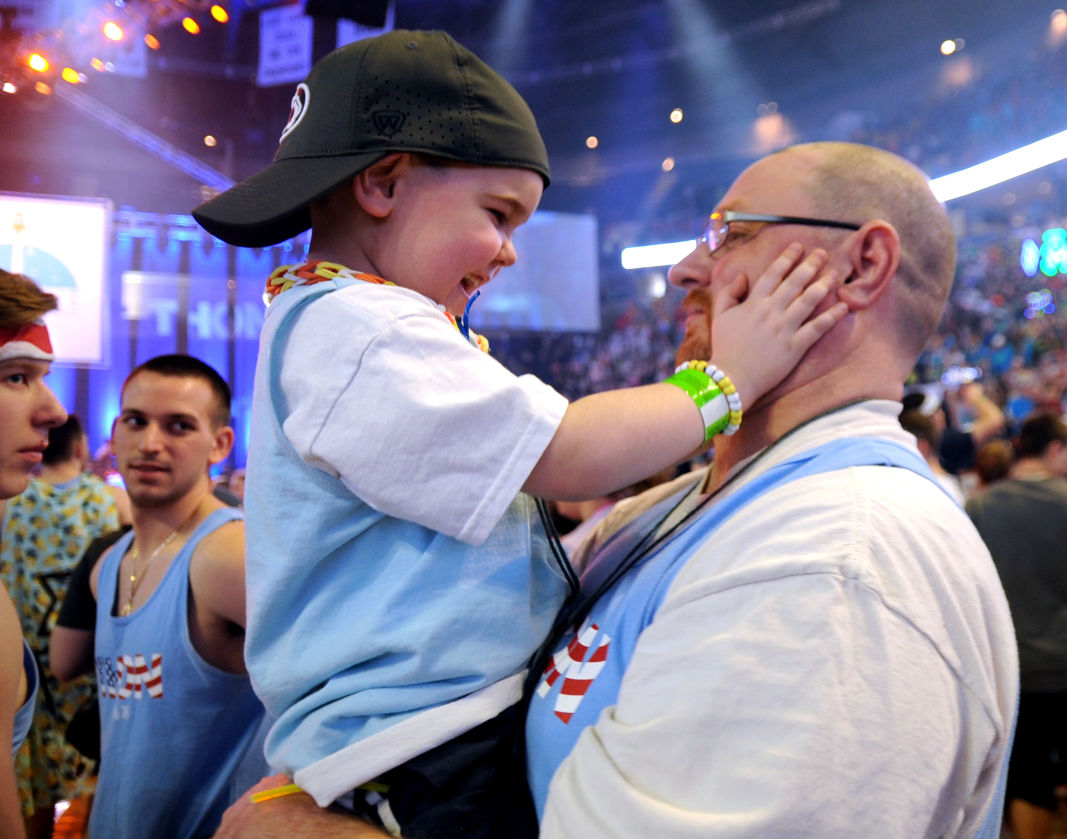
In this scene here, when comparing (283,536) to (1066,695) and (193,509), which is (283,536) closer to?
(193,509)

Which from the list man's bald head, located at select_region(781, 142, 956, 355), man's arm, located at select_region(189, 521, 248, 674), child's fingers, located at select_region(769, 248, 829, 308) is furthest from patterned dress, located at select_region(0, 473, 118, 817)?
man's bald head, located at select_region(781, 142, 956, 355)

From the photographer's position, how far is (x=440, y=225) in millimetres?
1166

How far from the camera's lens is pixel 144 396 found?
257 cm

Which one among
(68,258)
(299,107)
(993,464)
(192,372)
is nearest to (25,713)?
(192,372)

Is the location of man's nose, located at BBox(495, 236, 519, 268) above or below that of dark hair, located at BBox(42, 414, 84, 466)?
above

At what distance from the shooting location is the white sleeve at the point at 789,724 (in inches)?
28.9

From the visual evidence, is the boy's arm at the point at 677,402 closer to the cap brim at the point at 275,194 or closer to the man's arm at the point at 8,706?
the cap brim at the point at 275,194

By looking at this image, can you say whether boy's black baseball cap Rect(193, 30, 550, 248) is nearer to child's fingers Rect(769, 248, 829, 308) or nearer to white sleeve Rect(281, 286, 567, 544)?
white sleeve Rect(281, 286, 567, 544)

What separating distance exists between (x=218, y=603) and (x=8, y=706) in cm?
46

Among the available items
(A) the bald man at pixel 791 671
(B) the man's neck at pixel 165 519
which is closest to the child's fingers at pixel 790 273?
(A) the bald man at pixel 791 671

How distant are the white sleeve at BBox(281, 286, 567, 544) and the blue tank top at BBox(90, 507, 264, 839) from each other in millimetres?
1316

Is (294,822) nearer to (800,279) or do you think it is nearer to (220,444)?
(800,279)

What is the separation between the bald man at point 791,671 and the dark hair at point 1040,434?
10.9 feet

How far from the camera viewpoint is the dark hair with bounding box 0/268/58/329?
2068 mm
